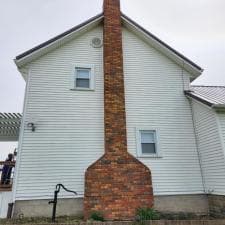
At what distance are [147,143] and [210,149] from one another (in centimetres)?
231

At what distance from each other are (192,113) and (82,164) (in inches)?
202

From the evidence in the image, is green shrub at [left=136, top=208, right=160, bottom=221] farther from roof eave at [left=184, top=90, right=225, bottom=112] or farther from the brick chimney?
roof eave at [left=184, top=90, right=225, bottom=112]

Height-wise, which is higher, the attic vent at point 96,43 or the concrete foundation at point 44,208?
the attic vent at point 96,43

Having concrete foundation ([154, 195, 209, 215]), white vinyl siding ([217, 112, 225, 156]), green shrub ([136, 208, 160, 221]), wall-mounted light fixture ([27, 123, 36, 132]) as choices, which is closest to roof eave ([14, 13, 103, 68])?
wall-mounted light fixture ([27, 123, 36, 132])

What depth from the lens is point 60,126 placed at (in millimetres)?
7316

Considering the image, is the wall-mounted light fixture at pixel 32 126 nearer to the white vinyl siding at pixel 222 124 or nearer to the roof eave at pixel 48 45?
the roof eave at pixel 48 45

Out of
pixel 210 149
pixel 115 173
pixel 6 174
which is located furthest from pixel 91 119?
pixel 6 174

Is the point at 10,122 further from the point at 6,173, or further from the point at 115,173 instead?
the point at 115,173

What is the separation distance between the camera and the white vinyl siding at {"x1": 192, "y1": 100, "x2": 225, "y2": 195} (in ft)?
22.2

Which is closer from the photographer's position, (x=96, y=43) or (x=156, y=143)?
(x=156, y=143)

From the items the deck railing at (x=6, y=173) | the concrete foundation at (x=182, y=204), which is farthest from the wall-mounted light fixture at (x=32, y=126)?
the concrete foundation at (x=182, y=204)

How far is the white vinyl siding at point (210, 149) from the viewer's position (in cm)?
677

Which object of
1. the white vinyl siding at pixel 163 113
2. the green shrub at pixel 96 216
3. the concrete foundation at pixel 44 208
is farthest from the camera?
the white vinyl siding at pixel 163 113

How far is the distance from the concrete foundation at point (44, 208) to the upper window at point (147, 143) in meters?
2.86
